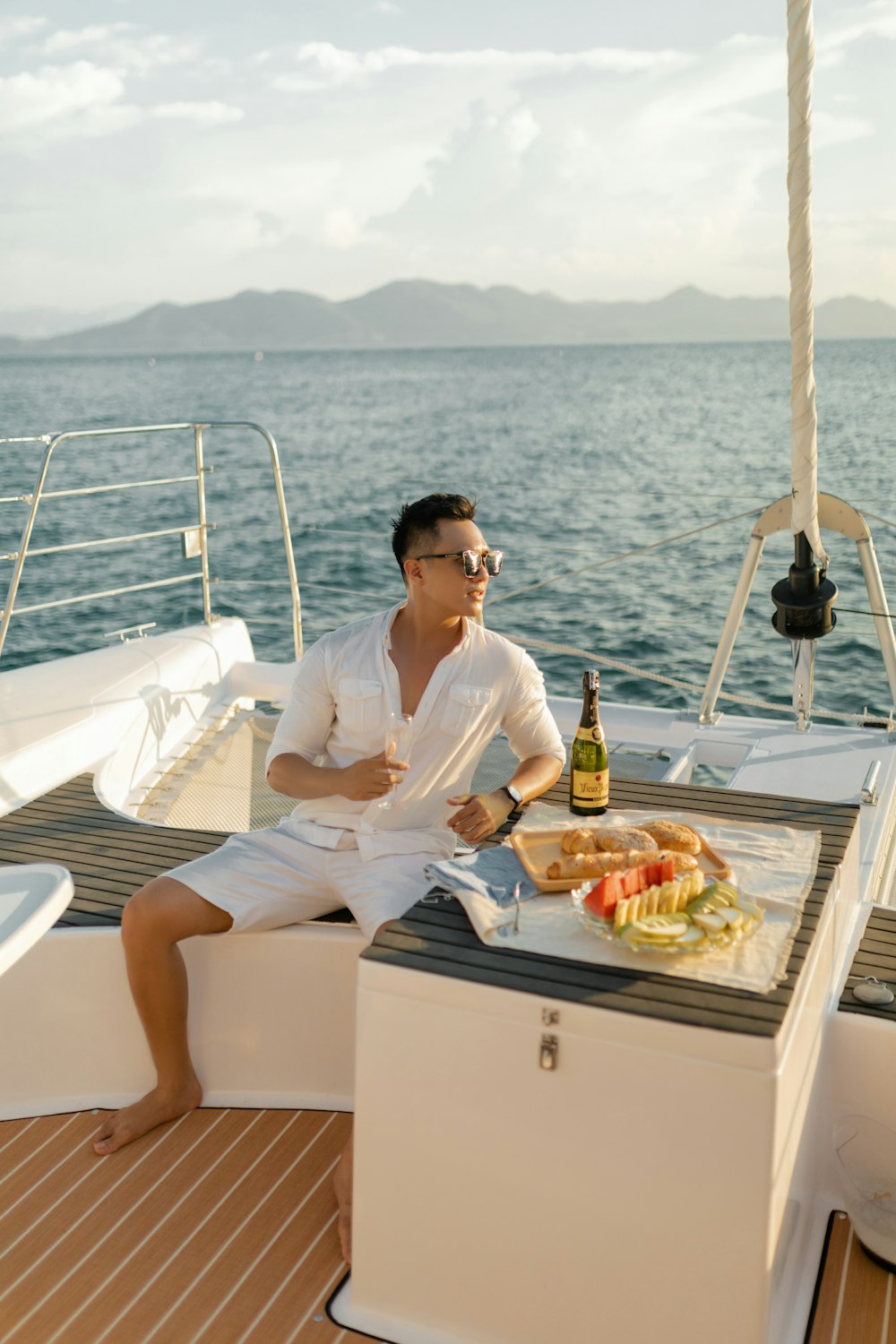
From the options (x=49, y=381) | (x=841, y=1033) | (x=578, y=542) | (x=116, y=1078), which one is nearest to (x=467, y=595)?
(x=841, y=1033)

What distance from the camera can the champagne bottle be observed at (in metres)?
1.96

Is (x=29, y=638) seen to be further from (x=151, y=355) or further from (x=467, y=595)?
(x=151, y=355)

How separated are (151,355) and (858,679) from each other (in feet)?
248

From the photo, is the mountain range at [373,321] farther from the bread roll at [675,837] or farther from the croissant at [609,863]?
the croissant at [609,863]

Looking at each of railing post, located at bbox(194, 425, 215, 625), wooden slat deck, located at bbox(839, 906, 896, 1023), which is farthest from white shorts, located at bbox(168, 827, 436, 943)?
railing post, located at bbox(194, 425, 215, 625)

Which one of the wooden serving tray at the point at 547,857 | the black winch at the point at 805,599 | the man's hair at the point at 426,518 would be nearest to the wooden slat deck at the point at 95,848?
the wooden serving tray at the point at 547,857

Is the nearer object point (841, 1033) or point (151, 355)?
point (841, 1033)

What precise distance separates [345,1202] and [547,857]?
0.58m

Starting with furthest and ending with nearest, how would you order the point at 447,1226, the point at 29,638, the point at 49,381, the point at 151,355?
1. the point at 151,355
2. the point at 49,381
3. the point at 29,638
4. the point at 447,1226

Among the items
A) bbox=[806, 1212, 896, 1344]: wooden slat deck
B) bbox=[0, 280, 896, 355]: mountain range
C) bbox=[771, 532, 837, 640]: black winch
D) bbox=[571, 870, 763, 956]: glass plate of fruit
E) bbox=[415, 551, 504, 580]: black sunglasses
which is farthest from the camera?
bbox=[0, 280, 896, 355]: mountain range

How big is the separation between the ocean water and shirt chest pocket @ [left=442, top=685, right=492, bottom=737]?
968mm

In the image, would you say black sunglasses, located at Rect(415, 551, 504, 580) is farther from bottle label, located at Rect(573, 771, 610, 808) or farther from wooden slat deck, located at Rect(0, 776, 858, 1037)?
wooden slat deck, located at Rect(0, 776, 858, 1037)

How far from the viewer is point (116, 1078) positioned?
212 cm

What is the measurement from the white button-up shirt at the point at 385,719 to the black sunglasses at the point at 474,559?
0.16m
